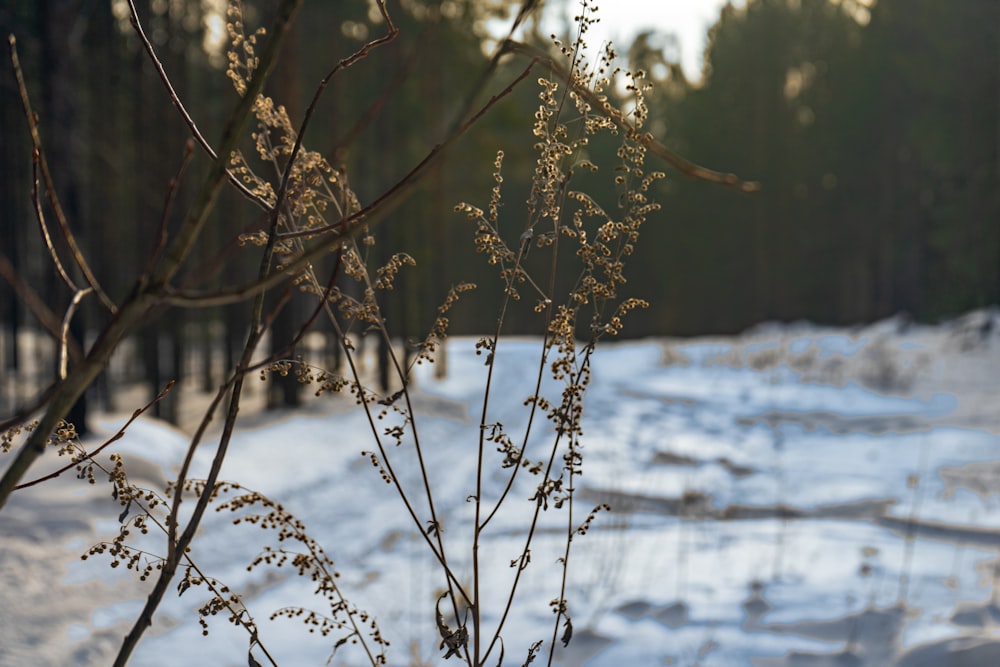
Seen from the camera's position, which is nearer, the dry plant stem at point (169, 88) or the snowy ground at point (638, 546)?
the dry plant stem at point (169, 88)

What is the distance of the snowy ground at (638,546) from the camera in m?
3.68

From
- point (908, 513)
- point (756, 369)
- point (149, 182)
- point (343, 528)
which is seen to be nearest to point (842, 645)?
point (908, 513)

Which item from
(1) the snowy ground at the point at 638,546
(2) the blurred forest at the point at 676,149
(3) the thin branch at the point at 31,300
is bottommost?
(1) the snowy ground at the point at 638,546

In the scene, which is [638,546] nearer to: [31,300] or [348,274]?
[348,274]

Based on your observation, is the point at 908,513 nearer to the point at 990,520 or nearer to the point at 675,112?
the point at 990,520

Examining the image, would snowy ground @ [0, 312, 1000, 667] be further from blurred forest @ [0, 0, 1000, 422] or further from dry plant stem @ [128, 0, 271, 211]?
dry plant stem @ [128, 0, 271, 211]

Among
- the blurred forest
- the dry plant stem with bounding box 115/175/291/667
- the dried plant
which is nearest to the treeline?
the blurred forest

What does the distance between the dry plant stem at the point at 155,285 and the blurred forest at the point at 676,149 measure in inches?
251

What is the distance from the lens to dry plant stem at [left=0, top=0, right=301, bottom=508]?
731 mm

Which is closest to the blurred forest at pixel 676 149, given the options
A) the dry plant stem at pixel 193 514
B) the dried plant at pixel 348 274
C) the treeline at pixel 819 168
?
the treeline at pixel 819 168

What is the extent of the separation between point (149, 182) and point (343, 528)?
6.55 meters

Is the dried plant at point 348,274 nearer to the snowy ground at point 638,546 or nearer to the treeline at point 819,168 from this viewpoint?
the snowy ground at point 638,546

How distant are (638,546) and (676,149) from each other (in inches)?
1159

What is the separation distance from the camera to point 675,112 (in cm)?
3675
